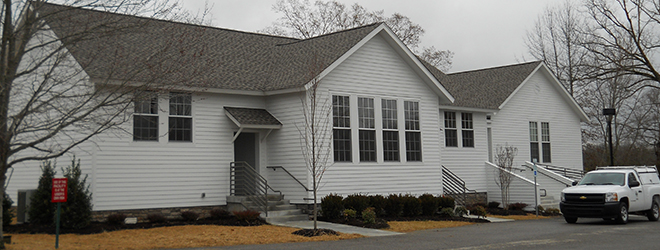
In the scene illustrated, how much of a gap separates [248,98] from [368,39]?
15.2 feet

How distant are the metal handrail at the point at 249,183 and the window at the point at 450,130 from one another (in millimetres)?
9672

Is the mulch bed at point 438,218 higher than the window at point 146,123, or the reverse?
the window at point 146,123

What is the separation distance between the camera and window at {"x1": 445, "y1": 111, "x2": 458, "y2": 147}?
1072 inches

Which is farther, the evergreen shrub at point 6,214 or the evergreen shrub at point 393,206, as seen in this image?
the evergreen shrub at point 393,206

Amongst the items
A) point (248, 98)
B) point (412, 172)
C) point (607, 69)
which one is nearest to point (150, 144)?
point (248, 98)

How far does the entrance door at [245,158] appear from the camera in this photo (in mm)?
20141

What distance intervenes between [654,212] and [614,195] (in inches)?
120

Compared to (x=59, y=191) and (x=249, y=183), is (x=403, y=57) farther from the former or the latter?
(x=59, y=191)

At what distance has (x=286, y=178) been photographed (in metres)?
20.7

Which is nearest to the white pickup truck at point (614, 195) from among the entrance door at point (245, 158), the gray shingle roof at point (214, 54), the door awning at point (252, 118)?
the gray shingle roof at point (214, 54)

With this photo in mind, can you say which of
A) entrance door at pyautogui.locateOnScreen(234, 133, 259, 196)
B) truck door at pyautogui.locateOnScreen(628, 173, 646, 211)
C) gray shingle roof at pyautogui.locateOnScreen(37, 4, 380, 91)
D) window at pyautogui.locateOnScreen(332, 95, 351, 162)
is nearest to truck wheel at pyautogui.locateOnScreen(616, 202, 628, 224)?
truck door at pyautogui.locateOnScreen(628, 173, 646, 211)

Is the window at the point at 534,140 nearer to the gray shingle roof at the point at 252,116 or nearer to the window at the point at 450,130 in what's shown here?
the window at the point at 450,130

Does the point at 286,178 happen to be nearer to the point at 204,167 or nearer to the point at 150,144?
the point at 204,167

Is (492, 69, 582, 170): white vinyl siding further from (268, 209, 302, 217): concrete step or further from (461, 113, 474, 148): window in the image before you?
(268, 209, 302, 217): concrete step
